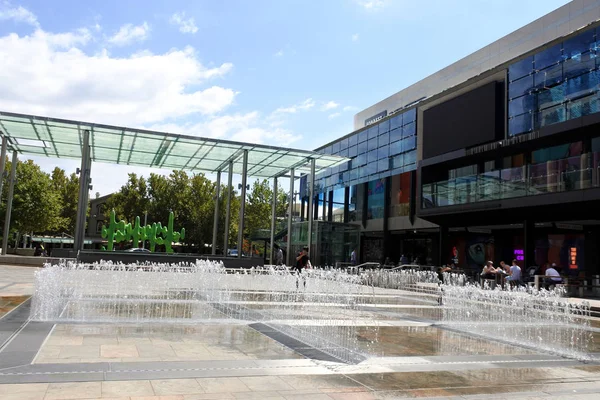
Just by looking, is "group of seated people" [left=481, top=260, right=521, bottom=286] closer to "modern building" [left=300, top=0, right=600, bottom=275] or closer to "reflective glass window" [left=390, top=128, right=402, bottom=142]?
"modern building" [left=300, top=0, right=600, bottom=275]

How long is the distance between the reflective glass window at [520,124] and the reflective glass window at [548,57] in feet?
8.36

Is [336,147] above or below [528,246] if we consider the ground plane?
above

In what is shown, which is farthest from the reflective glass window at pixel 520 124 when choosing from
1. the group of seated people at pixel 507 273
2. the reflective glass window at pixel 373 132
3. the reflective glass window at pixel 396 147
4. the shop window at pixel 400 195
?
the reflective glass window at pixel 373 132

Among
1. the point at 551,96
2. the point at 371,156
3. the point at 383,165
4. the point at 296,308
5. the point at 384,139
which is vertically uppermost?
the point at 384,139

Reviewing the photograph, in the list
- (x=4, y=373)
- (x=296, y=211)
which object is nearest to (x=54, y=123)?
(x=4, y=373)

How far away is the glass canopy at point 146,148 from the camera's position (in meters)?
23.3

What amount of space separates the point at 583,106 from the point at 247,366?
839 inches

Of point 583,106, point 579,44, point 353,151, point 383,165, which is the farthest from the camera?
point 353,151

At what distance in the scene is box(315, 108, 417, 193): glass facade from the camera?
38.5 meters

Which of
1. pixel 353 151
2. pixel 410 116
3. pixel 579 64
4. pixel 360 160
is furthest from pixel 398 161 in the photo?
pixel 579 64

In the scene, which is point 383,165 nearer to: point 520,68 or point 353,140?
point 353,140

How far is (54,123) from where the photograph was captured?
2247 centimetres

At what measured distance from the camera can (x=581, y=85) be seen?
23.0 m

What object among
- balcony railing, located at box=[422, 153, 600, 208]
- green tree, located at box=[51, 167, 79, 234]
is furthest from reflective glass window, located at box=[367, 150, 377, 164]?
green tree, located at box=[51, 167, 79, 234]
